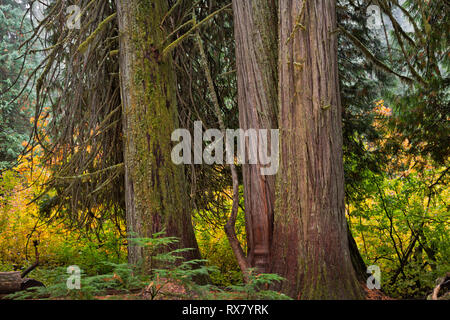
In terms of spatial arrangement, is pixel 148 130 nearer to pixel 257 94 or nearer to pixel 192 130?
pixel 192 130

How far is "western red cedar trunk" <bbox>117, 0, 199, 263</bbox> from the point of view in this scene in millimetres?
4543

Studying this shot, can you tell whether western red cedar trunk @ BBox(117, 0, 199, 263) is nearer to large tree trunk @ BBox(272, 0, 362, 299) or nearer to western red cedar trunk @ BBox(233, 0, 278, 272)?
western red cedar trunk @ BBox(233, 0, 278, 272)

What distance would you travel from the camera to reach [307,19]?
4.06m

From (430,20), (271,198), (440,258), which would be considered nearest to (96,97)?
(271,198)

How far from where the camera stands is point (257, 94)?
447 centimetres

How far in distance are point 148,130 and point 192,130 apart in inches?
45.3

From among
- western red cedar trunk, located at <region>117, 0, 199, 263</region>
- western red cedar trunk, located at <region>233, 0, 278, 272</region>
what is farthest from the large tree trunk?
western red cedar trunk, located at <region>117, 0, 199, 263</region>

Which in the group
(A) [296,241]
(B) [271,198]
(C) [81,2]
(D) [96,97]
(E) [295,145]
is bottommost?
(A) [296,241]

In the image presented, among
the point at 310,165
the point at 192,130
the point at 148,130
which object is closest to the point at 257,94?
the point at 310,165

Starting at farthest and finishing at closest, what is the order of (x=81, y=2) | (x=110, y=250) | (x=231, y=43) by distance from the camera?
(x=110, y=250), (x=231, y=43), (x=81, y=2)

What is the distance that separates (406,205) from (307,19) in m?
4.30

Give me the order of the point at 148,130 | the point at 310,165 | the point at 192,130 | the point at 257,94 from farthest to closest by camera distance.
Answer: the point at 192,130 < the point at 148,130 < the point at 257,94 < the point at 310,165

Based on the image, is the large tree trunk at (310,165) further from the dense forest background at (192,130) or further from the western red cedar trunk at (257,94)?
the western red cedar trunk at (257,94)
